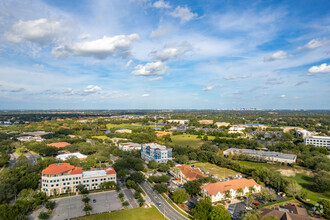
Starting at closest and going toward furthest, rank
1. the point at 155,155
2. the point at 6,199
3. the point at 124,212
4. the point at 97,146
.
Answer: the point at 124,212
the point at 6,199
the point at 155,155
the point at 97,146

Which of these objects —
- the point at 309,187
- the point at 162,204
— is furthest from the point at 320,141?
the point at 162,204

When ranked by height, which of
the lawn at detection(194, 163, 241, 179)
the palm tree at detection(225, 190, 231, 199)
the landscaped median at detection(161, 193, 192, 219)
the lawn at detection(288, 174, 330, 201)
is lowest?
the lawn at detection(288, 174, 330, 201)

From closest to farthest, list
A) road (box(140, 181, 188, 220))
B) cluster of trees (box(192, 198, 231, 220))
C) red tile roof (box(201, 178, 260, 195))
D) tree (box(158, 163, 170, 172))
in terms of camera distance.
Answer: cluster of trees (box(192, 198, 231, 220)) < road (box(140, 181, 188, 220)) < red tile roof (box(201, 178, 260, 195)) < tree (box(158, 163, 170, 172))

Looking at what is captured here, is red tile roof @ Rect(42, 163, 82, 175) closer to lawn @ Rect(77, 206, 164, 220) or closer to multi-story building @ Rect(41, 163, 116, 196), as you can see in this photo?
multi-story building @ Rect(41, 163, 116, 196)

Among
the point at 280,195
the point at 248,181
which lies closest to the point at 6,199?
the point at 248,181

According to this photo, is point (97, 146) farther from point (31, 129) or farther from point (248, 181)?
point (31, 129)

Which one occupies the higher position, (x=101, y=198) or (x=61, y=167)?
(x=61, y=167)

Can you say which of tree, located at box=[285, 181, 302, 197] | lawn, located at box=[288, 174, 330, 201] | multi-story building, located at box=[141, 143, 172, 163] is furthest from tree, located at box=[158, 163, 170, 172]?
lawn, located at box=[288, 174, 330, 201]

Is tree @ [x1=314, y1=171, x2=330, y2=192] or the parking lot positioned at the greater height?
tree @ [x1=314, y1=171, x2=330, y2=192]
